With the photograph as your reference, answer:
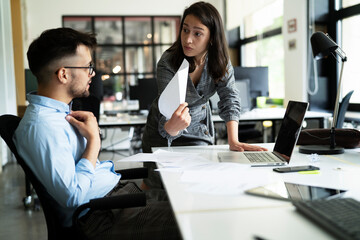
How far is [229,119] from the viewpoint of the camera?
186cm

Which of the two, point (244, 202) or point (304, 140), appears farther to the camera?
point (304, 140)

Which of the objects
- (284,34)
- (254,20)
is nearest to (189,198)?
(284,34)

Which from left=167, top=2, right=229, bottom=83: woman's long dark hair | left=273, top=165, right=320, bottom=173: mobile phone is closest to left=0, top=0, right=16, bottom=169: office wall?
left=167, top=2, right=229, bottom=83: woman's long dark hair

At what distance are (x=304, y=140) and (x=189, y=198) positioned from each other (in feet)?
3.36

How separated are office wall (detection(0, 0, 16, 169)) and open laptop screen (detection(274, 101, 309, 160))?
4.09 metres

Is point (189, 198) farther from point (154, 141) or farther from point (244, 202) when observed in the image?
point (154, 141)

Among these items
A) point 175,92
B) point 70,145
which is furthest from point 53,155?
point 175,92

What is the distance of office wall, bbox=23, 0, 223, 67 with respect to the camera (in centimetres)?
693

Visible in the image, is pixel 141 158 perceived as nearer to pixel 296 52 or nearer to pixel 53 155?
pixel 53 155

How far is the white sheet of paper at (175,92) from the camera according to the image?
4.67 feet

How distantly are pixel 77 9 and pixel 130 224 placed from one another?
6813 mm

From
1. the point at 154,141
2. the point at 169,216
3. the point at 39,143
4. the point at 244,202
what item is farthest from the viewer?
the point at 154,141

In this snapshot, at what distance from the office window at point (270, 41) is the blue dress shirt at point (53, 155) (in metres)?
4.75

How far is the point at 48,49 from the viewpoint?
49.6 inches
